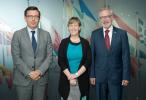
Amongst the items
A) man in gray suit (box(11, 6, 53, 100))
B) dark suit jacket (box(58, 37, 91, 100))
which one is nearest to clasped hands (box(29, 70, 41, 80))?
man in gray suit (box(11, 6, 53, 100))

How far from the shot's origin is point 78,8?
16.4 ft

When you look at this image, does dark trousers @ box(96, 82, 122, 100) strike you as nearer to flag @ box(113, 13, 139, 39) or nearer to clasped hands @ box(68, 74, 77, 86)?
clasped hands @ box(68, 74, 77, 86)

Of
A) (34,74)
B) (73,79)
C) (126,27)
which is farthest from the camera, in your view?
(126,27)

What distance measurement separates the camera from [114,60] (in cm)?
381

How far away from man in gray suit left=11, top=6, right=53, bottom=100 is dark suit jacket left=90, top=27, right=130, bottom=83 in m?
0.63

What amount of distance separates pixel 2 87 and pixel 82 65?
1745mm

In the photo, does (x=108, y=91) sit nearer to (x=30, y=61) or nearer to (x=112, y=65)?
(x=112, y=65)

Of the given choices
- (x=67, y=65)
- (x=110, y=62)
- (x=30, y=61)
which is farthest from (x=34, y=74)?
(x=110, y=62)

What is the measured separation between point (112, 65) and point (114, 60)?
66 millimetres

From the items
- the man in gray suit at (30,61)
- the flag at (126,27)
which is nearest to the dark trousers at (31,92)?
the man in gray suit at (30,61)

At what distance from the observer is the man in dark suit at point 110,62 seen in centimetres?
381

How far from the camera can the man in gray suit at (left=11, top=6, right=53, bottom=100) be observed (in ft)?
12.0

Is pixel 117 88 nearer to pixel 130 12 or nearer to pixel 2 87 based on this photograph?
pixel 130 12

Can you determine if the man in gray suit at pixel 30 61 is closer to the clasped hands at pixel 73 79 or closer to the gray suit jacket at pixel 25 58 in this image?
the gray suit jacket at pixel 25 58
